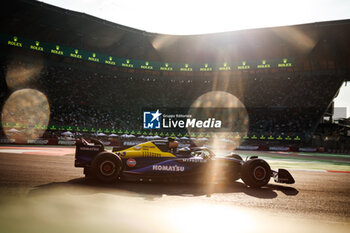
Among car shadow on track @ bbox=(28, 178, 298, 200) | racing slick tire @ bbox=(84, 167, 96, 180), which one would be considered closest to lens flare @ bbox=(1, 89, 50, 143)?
racing slick tire @ bbox=(84, 167, 96, 180)

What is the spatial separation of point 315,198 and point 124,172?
4.55 metres

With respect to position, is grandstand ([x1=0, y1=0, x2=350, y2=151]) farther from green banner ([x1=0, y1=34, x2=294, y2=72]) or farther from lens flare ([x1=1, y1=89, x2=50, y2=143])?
lens flare ([x1=1, y1=89, x2=50, y2=143])

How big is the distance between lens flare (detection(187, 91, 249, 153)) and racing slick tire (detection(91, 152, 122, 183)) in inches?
963

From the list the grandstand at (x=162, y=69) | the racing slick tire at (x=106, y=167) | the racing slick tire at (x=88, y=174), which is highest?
the grandstand at (x=162, y=69)

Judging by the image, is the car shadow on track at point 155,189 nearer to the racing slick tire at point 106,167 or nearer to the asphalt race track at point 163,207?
the asphalt race track at point 163,207

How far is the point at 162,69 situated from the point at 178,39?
222 inches

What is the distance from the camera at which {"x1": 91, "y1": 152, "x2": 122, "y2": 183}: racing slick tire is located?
6539mm

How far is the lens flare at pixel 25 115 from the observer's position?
25.8 metres

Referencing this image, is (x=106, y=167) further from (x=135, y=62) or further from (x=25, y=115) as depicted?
(x=135, y=62)

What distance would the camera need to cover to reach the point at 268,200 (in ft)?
17.9

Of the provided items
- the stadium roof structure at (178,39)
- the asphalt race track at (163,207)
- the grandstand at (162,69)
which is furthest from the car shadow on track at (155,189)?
the stadium roof structure at (178,39)

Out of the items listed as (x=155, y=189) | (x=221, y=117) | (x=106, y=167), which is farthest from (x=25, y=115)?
(x=155, y=189)

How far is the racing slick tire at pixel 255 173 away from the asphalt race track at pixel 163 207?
23cm

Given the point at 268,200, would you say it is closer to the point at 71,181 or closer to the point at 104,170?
the point at 104,170
